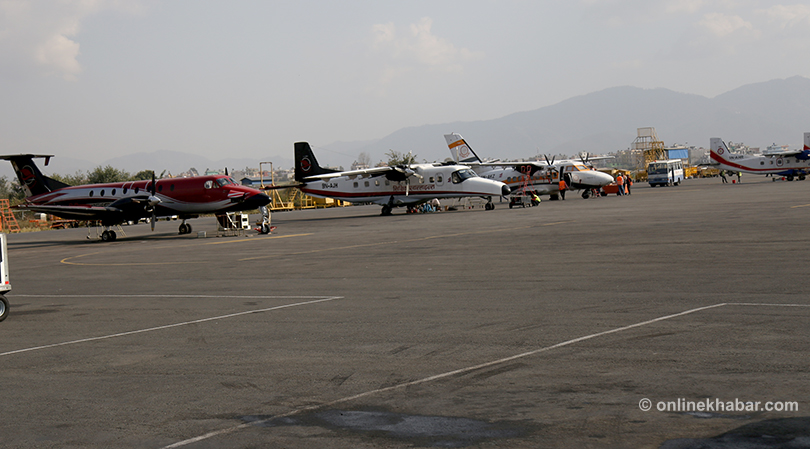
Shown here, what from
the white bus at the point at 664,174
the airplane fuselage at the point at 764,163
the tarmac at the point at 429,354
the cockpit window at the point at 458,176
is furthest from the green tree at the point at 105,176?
the tarmac at the point at 429,354

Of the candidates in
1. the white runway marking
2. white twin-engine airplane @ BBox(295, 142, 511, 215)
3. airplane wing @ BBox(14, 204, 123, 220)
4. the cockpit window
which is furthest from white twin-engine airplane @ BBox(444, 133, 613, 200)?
the white runway marking

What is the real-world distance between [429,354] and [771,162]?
7408cm

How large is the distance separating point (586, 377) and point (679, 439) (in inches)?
63.0

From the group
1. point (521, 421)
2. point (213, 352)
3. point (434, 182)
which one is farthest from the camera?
point (434, 182)

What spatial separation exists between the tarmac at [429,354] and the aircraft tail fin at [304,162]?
29792 mm

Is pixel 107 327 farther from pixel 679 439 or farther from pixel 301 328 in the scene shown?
pixel 679 439

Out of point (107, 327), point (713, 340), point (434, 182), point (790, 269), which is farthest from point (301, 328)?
point (434, 182)

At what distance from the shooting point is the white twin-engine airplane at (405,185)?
4025 centimetres

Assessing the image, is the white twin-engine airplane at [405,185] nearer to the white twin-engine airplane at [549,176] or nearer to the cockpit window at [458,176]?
the cockpit window at [458,176]

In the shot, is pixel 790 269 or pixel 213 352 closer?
pixel 213 352

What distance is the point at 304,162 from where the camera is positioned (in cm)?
4606

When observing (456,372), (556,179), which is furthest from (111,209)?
(556,179)

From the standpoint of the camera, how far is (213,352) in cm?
800

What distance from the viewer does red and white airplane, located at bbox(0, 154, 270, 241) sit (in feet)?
106
